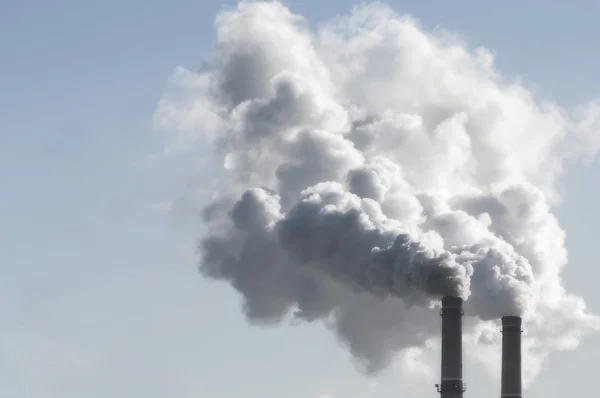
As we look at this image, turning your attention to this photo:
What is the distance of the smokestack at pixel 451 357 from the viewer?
65.3 m

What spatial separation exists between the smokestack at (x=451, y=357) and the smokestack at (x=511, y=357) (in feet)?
14.1

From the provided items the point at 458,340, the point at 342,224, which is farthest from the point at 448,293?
the point at 342,224

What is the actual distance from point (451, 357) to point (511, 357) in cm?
570

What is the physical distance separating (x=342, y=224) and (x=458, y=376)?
1409cm

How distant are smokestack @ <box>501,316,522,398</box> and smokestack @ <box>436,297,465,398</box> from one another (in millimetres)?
4303

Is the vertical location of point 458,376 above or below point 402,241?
below

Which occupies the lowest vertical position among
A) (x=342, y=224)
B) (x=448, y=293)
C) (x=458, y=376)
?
(x=458, y=376)

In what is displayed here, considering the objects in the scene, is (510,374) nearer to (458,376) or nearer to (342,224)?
(458,376)

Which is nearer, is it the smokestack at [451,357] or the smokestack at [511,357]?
the smokestack at [451,357]

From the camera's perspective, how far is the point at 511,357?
69062mm

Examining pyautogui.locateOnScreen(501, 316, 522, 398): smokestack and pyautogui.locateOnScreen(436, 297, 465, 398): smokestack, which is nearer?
pyautogui.locateOnScreen(436, 297, 465, 398): smokestack

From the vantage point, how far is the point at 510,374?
226 ft

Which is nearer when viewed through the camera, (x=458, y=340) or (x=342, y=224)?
(x=458, y=340)

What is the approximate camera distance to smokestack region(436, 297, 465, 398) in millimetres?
65312
